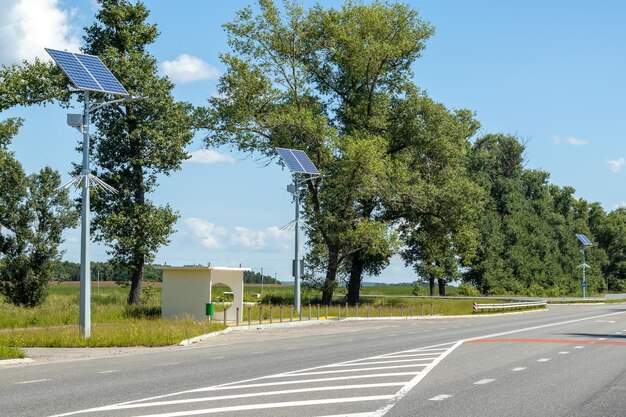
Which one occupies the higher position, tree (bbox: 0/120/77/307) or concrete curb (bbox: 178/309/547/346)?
tree (bbox: 0/120/77/307)

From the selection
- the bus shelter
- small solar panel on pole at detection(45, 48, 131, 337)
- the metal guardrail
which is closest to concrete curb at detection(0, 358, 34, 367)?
small solar panel on pole at detection(45, 48, 131, 337)

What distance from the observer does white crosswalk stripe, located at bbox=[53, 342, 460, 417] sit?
1045cm

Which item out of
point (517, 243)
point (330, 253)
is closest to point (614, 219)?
point (517, 243)

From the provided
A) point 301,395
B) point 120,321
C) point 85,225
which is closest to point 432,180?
point 120,321

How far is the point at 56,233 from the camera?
49.0 m

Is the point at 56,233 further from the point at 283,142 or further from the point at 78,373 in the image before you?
the point at 78,373

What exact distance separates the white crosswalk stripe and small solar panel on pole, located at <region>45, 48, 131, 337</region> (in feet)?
38.2

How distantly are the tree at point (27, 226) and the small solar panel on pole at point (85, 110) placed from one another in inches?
789

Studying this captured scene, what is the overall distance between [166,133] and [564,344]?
2902 centimetres

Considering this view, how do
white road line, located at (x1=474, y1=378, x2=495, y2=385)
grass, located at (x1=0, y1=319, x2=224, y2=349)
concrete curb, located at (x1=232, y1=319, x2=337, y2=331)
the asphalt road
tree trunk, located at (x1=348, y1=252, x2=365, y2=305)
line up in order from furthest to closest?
tree trunk, located at (x1=348, y1=252, x2=365, y2=305), concrete curb, located at (x1=232, y1=319, x2=337, y2=331), grass, located at (x1=0, y1=319, x2=224, y2=349), white road line, located at (x1=474, y1=378, x2=495, y2=385), the asphalt road

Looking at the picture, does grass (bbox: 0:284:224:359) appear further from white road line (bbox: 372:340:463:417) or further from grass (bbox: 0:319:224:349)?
white road line (bbox: 372:340:463:417)

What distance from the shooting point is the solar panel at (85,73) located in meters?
27.0

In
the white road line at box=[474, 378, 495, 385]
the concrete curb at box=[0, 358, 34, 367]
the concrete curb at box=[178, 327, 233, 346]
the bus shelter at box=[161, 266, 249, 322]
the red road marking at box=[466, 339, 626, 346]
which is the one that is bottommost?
the concrete curb at box=[178, 327, 233, 346]

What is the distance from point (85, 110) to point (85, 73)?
69.0 inches
